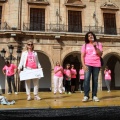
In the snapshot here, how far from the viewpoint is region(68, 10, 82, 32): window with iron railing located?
19172mm

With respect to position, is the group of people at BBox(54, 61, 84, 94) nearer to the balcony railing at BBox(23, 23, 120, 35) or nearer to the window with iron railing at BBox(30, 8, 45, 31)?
the balcony railing at BBox(23, 23, 120, 35)

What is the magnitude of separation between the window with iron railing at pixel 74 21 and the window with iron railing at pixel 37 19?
2.23 m

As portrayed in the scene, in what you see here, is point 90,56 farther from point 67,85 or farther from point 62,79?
point 67,85

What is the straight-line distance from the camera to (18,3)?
1853cm

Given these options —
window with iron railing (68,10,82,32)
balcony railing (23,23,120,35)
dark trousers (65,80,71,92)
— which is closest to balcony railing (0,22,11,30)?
balcony railing (23,23,120,35)

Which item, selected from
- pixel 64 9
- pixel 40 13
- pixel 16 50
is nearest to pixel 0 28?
pixel 16 50

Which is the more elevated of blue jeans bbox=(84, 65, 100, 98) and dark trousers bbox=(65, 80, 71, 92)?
blue jeans bbox=(84, 65, 100, 98)

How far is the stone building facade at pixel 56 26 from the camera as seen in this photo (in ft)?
59.0

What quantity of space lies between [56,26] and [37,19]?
1703 millimetres

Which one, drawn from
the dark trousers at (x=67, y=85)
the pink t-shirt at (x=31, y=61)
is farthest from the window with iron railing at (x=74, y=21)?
the pink t-shirt at (x=31, y=61)

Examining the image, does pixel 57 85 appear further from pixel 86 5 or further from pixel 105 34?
pixel 86 5

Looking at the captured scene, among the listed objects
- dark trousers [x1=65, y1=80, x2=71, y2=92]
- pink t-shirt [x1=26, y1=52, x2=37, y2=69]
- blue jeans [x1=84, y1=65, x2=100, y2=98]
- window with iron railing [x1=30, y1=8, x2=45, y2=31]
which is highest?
window with iron railing [x1=30, y1=8, x2=45, y2=31]

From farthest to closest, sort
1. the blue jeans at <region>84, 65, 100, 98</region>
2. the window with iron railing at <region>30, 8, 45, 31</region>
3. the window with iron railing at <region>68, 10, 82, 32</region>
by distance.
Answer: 1. the window with iron railing at <region>68, 10, 82, 32</region>
2. the window with iron railing at <region>30, 8, 45, 31</region>
3. the blue jeans at <region>84, 65, 100, 98</region>

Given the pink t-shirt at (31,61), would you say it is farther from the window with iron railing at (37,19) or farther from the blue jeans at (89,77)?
the window with iron railing at (37,19)
